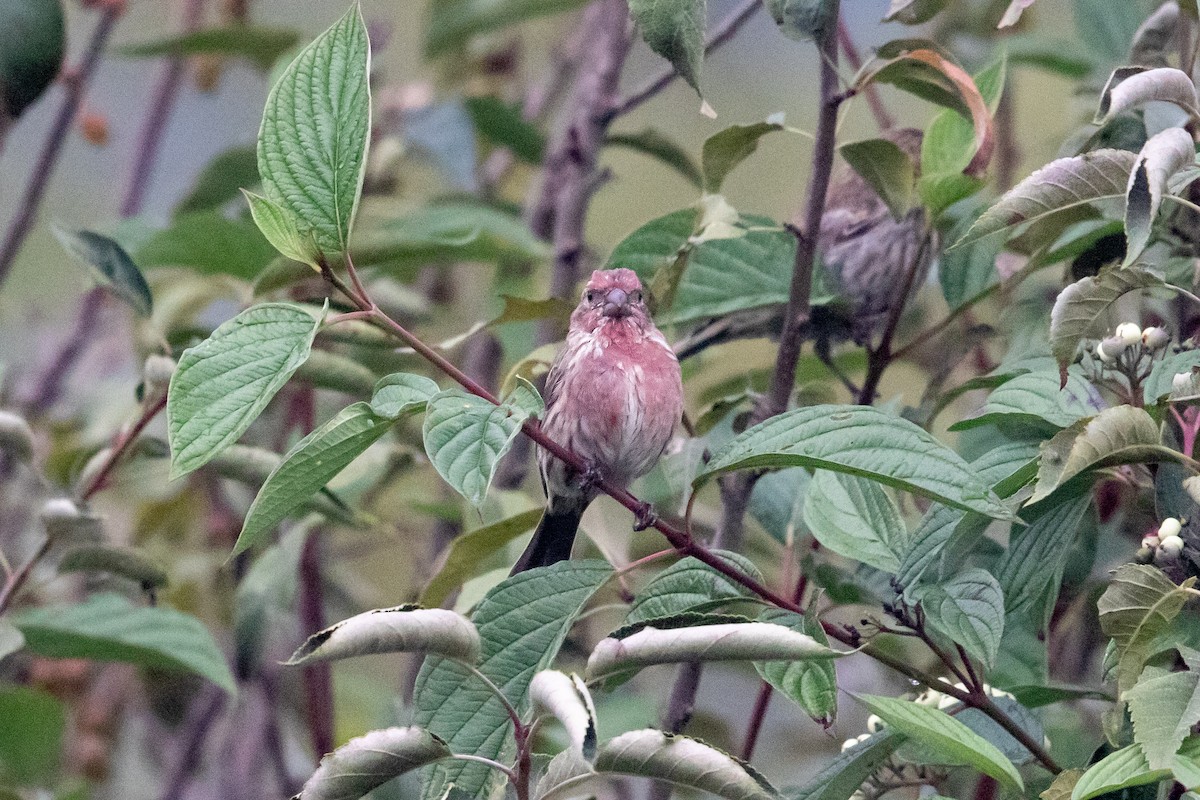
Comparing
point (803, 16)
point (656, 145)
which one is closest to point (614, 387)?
point (656, 145)

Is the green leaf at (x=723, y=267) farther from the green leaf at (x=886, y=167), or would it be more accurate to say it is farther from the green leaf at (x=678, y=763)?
the green leaf at (x=678, y=763)

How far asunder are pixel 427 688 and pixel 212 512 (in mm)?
2774

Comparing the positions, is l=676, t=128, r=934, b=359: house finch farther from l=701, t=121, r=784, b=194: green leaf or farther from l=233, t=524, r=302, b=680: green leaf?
l=233, t=524, r=302, b=680: green leaf

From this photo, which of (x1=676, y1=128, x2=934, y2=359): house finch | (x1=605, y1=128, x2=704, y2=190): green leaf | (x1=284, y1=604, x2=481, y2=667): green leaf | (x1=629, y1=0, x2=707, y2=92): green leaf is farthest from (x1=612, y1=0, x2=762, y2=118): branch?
(x1=284, y1=604, x2=481, y2=667): green leaf

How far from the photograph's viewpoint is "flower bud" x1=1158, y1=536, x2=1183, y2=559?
1.85m

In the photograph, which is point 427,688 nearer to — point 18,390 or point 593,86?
point 593,86

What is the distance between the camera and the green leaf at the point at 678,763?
1.59 meters

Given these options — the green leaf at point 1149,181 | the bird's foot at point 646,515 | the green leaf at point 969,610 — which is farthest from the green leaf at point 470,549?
the green leaf at point 1149,181

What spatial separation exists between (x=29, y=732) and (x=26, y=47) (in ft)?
5.39

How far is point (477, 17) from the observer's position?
4141 mm

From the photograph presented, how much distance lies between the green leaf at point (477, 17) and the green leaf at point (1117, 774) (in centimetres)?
304

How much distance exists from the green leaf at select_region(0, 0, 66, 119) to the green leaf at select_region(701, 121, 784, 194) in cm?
147

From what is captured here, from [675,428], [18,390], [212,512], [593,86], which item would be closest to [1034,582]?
[675,428]

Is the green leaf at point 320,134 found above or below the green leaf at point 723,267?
above
